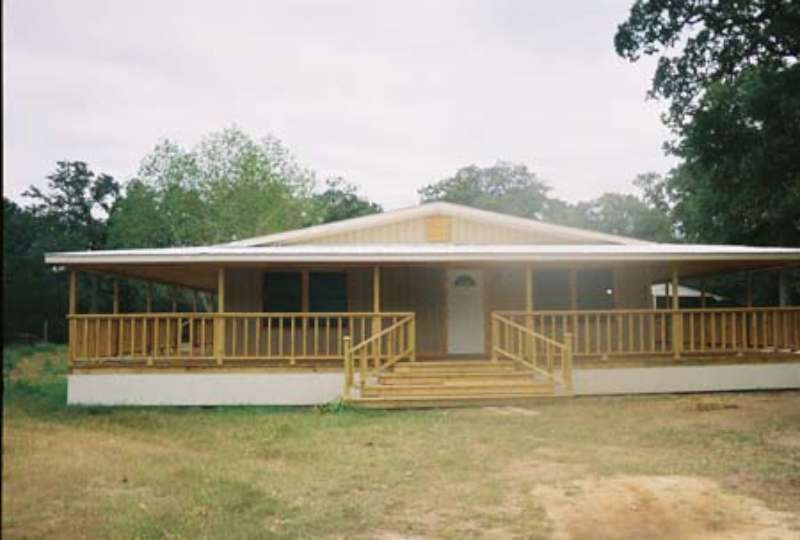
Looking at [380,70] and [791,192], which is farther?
[380,70]

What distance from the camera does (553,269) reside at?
1598 cm

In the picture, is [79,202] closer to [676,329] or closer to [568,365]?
[568,365]

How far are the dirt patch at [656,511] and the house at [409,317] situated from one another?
5.42 metres

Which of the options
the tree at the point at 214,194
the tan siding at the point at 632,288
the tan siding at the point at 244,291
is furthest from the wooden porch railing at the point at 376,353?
the tree at the point at 214,194

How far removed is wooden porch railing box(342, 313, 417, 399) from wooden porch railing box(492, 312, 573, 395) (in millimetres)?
1698

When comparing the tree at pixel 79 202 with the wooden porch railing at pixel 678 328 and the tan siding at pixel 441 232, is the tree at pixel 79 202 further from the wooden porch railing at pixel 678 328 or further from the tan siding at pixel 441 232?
the wooden porch railing at pixel 678 328

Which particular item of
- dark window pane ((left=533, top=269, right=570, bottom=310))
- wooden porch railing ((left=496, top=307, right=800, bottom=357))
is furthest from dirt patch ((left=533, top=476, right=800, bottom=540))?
dark window pane ((left=533, top=269, right=570, bottom=310))

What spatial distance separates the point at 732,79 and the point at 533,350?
11202 mm

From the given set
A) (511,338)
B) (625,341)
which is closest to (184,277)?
(511,338)

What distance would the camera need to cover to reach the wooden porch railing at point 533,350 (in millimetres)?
12516

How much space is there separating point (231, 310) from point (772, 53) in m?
14.7

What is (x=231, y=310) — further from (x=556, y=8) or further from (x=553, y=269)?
(x=556, y=8)

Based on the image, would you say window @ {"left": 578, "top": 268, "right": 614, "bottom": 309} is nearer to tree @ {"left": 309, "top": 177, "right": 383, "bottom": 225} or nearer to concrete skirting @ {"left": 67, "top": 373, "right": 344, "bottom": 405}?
concrete skirting @ {"left": 67, "top": 373, "right": 344, "bottom": 405}

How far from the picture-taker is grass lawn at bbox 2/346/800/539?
5.56 meters
